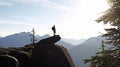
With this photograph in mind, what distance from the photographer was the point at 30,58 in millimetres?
30734

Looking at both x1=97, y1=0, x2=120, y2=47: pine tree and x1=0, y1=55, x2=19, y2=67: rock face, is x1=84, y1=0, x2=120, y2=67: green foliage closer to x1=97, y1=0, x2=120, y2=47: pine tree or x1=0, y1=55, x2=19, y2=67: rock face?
x1=97, y1=0, x2=120, y2=47: pine tree

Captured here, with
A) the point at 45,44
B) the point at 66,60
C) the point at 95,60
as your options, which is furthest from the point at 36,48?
the point at 95,60

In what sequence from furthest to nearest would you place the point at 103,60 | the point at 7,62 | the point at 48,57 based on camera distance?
the point at 48,57 < the point at 7,62 < the point at 103,60

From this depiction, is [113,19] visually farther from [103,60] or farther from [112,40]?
[103,60]

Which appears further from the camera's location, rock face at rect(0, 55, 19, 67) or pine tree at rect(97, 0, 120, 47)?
rock face at rect(0, 55, 19, 67)

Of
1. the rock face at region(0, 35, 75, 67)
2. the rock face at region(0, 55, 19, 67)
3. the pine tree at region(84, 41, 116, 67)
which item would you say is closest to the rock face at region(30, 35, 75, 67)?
the rock face at region(0, 35, 75, 67)

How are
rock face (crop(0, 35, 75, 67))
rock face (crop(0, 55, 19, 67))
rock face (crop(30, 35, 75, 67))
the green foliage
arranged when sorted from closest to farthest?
1. the green foliage
2. rock face (crop(0, 55, 19, 67))
3. rock face (crop(0, 35, 75, 67))
4. rock face (crop(30, 35, 75, 67))

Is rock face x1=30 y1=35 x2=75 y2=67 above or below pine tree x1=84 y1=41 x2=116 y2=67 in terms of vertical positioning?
below

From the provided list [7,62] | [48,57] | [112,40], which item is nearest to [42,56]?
[48,57]

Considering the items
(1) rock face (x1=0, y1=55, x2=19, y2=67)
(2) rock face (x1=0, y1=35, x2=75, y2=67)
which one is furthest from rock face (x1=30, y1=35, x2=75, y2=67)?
(1) rock face (x1=0, y1=55, x2=19, y2=67)

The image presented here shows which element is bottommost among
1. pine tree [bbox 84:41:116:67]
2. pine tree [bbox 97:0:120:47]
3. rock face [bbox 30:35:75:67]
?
rock face [bbox 30:35:75:67]

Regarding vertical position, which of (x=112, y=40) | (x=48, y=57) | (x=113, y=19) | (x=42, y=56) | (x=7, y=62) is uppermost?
(x=113, y=19)

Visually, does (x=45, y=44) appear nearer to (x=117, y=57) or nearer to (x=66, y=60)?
(x=66, y=60)

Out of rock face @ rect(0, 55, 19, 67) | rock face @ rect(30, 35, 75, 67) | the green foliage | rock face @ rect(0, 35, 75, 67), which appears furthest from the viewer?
rock face @ rect(30, 35, 75, 67)
